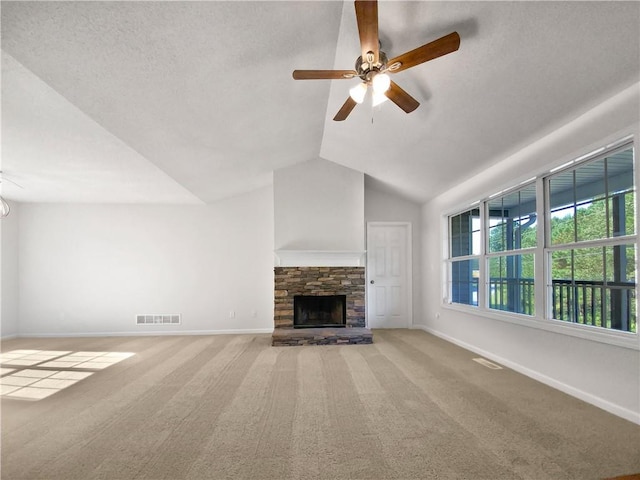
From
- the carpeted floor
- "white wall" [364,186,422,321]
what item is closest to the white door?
"white wall" [364,186,422,321]

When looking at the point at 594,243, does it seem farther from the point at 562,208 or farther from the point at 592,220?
the point at 562,208

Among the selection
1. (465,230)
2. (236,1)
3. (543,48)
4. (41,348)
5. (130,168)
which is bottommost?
(41,348)

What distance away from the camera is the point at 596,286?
288 centimetres

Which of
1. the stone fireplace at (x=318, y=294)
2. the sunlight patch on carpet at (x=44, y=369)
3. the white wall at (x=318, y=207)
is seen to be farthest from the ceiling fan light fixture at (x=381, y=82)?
the sunlight patch on carpet at (x=44, y=369)

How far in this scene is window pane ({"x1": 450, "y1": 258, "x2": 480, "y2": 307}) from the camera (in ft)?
15.8

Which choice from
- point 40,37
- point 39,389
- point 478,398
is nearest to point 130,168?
point 40,37

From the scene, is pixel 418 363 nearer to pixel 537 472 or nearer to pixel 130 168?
pixel 537 472

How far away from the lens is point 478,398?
116 inches

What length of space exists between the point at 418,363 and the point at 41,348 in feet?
19.0

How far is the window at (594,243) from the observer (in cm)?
259

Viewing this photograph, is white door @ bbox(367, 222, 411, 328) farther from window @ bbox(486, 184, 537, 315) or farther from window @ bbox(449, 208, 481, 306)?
window @ bbox(486, 184, 537, 315)

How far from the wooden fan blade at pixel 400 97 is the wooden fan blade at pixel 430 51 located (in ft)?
0.74

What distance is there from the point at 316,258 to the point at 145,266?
11.0 ft

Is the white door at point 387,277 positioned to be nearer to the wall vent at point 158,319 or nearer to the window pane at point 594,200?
the window pane at point 594,200
